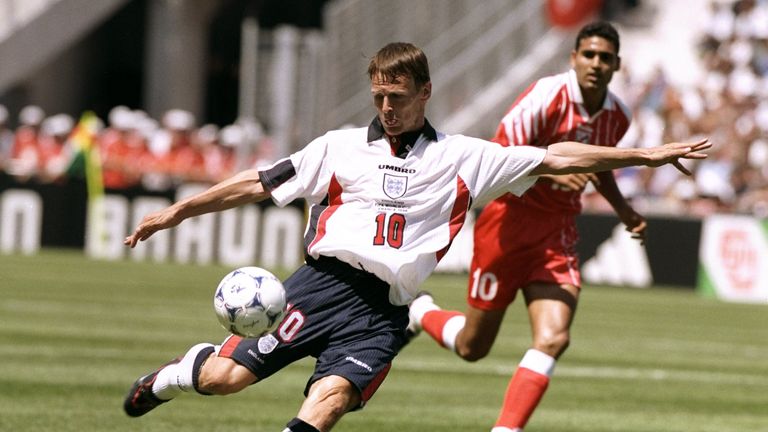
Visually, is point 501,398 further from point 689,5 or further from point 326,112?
point 689,5

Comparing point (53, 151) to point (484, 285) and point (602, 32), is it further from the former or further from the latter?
point (602, 32)

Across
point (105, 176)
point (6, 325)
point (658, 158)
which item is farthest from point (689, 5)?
point (658, 158)

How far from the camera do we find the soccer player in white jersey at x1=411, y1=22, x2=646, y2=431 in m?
9.31

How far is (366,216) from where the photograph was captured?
7.29 metres

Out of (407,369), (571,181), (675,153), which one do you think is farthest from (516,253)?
(407,369)

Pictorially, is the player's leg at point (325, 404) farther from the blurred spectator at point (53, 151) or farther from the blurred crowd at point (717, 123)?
the blurred spectator at point (53, 151)

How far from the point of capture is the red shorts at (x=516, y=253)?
9516 mm

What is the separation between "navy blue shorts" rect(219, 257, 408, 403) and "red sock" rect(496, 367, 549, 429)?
1.45 metres

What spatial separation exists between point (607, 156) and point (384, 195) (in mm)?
1142

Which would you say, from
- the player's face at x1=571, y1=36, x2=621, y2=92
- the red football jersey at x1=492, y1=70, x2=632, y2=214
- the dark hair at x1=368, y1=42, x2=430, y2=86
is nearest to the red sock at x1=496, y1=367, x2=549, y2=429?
the red football jersey at x1=492, y1=70, x2=632, y2=214

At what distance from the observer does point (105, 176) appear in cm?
2917

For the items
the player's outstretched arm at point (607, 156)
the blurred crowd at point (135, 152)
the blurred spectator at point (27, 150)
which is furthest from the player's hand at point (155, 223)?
the blurred spectator at point (27, 150)

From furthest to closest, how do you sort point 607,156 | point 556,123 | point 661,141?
point 661,141 < point 556,123 < point 607,156

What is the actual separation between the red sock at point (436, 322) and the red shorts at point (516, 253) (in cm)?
87
